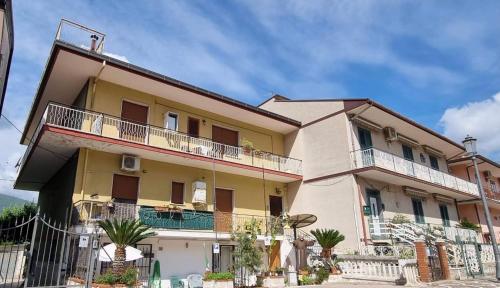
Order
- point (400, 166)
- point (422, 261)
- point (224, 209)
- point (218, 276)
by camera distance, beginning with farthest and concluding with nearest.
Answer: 1. point (400, 166)
2. point (224, 209)
3. point (422, 261)
4. point (218, 276)

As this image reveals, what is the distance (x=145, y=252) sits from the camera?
45.5ft

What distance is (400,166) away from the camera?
20031 mm

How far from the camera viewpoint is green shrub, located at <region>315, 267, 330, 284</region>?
15.0m

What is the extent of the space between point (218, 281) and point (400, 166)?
12.4 m

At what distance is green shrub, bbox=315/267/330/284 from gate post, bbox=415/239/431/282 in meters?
3.56

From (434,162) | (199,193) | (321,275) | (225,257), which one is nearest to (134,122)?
(199,193)

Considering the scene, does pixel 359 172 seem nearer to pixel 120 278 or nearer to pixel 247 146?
pixel 247 146

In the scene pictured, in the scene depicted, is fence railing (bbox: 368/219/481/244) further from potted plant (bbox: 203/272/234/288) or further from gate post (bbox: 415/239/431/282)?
potted plant (bbox: 203/272/234/288)

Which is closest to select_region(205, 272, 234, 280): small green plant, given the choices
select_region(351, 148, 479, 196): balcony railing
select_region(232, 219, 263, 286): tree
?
select_region(232, 219, 263, 286): tree

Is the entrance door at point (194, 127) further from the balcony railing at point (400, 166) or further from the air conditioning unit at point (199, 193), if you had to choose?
the balcony railing at point (400, 166)

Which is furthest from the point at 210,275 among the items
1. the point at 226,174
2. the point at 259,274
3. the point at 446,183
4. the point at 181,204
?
the point at 446,183

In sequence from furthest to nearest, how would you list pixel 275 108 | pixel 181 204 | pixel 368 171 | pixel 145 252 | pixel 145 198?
pixel 275 108, pixel 368 171, pixel 181 204, pixel 145 198, pixel 145 252

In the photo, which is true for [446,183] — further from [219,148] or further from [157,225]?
[157,225]

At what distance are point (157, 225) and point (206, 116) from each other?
652 centimetres
